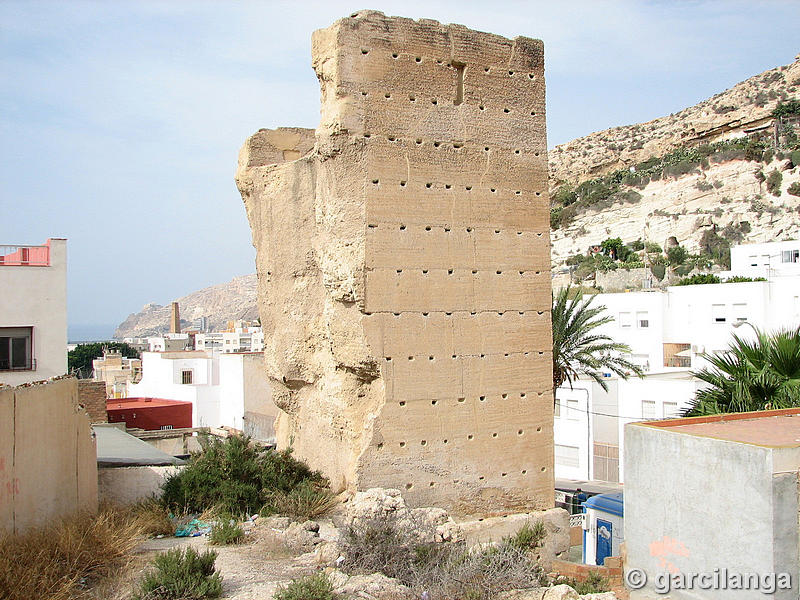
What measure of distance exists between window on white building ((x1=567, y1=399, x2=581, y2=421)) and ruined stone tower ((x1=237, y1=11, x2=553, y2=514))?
13.6 m

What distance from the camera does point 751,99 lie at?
72688mm

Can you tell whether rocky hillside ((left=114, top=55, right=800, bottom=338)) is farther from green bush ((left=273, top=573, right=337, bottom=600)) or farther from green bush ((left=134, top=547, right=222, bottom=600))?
green bush ((left=134, top=547, right=222, bottom=600))

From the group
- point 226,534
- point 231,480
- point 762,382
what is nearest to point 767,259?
point 762,382

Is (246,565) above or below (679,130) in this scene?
below

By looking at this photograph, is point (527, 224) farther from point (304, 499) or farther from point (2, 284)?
point (2, 284)

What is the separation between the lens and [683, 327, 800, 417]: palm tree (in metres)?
10.5

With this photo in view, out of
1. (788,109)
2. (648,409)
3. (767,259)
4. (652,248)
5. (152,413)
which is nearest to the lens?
(648,409)

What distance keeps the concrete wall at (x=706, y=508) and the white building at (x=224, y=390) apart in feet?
54.0

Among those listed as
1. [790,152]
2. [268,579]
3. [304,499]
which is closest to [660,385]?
[304,499]

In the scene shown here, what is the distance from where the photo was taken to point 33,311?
1584cm

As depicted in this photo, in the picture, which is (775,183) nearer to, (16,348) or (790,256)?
(790,256)

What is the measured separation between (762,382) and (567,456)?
1210 centimetres

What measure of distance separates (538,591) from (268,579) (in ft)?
7.40

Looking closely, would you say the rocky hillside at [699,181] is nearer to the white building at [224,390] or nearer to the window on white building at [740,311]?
the window on white building at [740,311]
